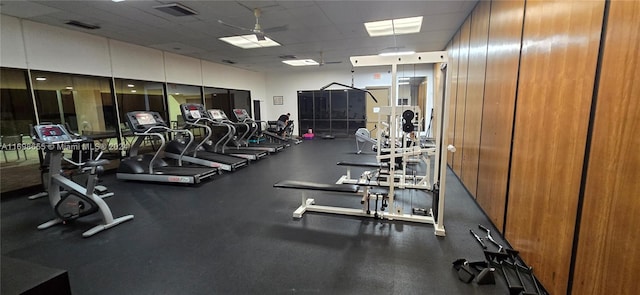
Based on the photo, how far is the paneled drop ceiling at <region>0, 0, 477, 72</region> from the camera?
406 cm

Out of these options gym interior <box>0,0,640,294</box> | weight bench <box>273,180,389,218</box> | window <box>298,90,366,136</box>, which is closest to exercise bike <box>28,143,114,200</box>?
gym interior <box>0,0,640,294</box>

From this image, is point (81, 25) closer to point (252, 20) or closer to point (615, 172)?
point (252, 20)

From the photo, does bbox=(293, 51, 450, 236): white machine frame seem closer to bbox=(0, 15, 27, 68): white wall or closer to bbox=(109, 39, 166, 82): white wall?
bbox=(0, 15, 27, 68): white wall

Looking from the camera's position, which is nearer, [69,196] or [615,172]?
[615,172]

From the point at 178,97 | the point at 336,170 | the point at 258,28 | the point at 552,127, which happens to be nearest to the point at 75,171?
the point at 258,28

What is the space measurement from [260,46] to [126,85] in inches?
130

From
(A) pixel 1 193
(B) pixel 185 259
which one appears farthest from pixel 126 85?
(B) pixel 185 259

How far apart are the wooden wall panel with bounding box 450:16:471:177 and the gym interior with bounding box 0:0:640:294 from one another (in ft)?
0.19

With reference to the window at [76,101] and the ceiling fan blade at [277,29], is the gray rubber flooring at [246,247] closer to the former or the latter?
the window at [76,101]

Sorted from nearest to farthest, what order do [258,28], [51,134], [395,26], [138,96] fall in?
[51,134] → [258,28] → [395,26] → [138,96]

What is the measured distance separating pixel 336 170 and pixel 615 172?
460 centimetres

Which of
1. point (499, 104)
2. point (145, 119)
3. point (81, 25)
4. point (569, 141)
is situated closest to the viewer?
point (569, 141)

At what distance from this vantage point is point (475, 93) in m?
3.94

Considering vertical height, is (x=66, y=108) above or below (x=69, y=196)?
above
